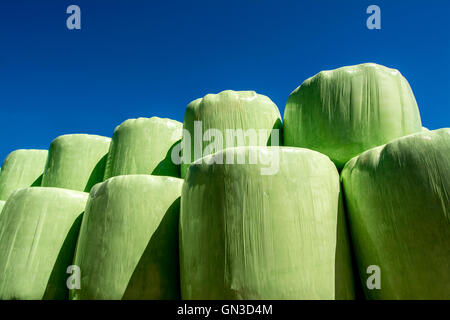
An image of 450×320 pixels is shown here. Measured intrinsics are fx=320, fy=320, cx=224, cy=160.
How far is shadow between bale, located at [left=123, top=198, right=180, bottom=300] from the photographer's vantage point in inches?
45.7

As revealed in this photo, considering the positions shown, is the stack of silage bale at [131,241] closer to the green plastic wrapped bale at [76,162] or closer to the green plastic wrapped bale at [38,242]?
the green plastic wrapped bale at [38,242]

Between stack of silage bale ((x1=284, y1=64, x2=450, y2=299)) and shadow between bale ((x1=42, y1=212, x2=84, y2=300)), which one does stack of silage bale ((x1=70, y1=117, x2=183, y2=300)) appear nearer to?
shadow between bale ((x1=42, y1=212, x2=84, y2=300))

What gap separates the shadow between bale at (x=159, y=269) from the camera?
1.16 m

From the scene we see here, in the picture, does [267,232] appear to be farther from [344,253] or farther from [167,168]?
[167,168]

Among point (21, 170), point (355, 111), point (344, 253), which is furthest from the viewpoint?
point (21, 170)

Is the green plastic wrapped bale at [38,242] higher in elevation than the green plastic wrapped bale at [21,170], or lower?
lower

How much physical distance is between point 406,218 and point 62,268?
4.47 feet

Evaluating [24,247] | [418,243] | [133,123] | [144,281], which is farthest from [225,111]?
[24,247]

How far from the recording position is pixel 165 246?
1.23m

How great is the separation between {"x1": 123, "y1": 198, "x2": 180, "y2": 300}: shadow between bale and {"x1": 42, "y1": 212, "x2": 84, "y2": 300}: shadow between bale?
1.37 feet

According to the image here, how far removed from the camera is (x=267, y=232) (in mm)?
977

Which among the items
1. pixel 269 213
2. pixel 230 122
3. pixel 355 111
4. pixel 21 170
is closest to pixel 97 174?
pixel 21 170

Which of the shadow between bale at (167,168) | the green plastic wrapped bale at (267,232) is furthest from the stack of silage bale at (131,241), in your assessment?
the shadow between bale at (167,168)
